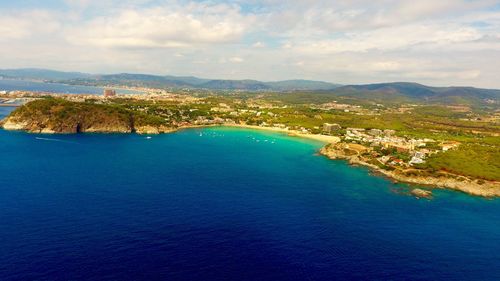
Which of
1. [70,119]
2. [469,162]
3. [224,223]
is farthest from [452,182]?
[70,119]

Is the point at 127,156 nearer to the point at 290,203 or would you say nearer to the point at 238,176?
the point at 238,176

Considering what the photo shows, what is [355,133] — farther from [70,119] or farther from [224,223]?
[70,119]

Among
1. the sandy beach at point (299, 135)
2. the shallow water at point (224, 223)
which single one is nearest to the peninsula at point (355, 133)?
the sandy beach at point (299, 135)

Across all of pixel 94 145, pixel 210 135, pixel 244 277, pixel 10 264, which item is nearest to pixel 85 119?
pixel 94 145

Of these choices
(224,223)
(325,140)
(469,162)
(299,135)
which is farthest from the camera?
(299,135)

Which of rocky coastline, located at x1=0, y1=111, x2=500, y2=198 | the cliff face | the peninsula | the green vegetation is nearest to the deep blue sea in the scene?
rocky coastline, located at x1=0, y1=111, x2=500, y2=198

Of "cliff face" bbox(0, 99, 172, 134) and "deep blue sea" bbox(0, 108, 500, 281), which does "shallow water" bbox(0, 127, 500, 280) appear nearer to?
"deep blue sea" bbox(0, 108, 500, 281)
